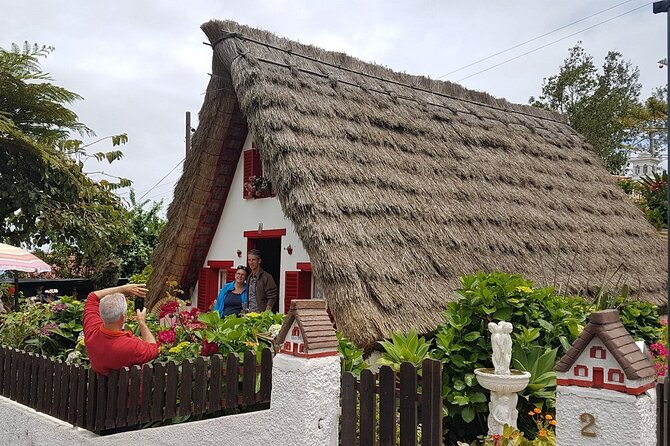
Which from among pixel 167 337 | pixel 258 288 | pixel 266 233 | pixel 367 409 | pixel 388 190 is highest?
pixel 388 190

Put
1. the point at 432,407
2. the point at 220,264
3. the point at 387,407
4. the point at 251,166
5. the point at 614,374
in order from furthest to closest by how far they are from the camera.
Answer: the point at 220,264 < the point at 251,166 < the point at 387,407 < the point at 432,407 < the point at 614,374

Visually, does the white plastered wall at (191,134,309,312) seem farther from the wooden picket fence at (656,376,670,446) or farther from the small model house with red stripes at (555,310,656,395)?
the wooden picket fence at (656,376,670,446)

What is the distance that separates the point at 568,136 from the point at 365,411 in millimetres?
13101

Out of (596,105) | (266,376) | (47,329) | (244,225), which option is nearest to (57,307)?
(47,329)

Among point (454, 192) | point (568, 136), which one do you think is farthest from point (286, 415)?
point (568, 136)

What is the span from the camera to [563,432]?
316 cm

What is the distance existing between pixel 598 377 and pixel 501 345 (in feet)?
5.00

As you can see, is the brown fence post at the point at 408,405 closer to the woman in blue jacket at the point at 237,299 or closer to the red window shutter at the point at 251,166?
the woman in blue jacket at the point at 237,299

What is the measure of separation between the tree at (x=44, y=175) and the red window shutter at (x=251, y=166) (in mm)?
5806

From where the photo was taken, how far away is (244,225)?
9891 mm

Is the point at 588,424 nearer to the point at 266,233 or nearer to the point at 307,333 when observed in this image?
the point at 307,333

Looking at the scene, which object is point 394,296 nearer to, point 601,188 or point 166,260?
point 166,260

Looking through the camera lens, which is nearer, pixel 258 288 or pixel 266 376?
pixel 266 376

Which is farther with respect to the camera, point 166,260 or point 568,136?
point 568,136
